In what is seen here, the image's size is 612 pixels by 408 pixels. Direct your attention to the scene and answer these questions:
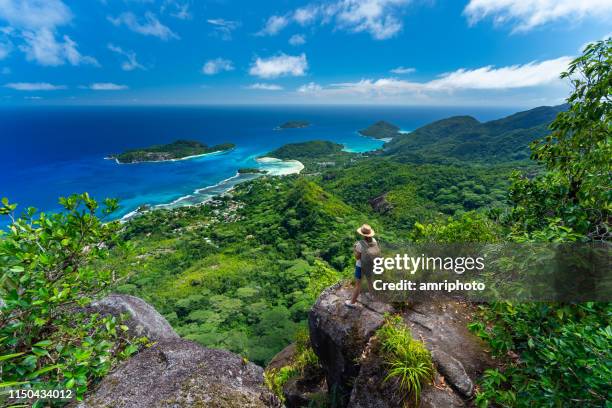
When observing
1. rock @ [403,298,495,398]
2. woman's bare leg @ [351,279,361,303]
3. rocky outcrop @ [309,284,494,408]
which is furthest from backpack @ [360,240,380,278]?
rock @ [403,298,495,398]

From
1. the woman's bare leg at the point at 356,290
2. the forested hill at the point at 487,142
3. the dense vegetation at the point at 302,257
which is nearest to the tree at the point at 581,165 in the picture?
the dense vegetation at the point at 302,257

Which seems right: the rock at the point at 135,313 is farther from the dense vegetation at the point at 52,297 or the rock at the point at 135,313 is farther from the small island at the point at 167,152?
the small island at the point at 167,152

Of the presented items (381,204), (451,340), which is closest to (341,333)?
(451,340)

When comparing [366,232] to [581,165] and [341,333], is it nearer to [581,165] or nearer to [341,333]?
[341,333]

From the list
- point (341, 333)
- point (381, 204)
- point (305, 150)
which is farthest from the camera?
point (305, 150)

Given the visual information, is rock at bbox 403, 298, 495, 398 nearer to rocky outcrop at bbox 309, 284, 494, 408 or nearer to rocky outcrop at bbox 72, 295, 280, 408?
rocky outcrop at bbox 309, 284, 494, 408

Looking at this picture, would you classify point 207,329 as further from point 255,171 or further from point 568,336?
point 255,171
